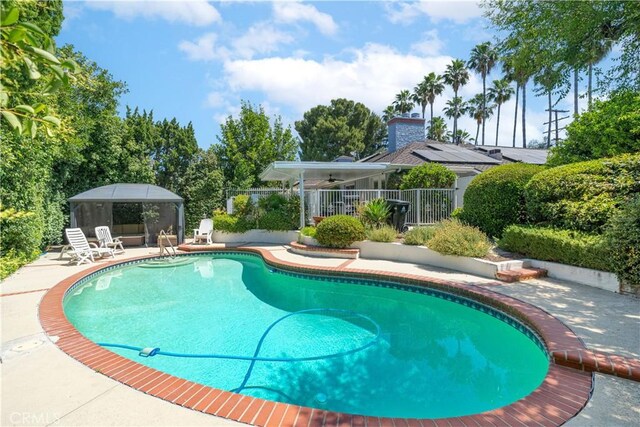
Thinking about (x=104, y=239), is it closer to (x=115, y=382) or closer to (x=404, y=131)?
(x=115, y=382)

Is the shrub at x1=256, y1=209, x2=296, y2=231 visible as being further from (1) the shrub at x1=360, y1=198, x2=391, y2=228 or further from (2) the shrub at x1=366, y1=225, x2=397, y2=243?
(2) the shrub at x1=366, y1=225, x2=397, y2=243

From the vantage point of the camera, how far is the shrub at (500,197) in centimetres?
990

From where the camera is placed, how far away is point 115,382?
361cm

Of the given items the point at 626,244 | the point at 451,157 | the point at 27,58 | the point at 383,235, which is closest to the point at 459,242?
the point at 383,235

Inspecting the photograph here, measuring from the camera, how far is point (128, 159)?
18.4 metres

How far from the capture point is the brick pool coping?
2.99m

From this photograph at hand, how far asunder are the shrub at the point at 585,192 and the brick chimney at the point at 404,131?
1257 cm

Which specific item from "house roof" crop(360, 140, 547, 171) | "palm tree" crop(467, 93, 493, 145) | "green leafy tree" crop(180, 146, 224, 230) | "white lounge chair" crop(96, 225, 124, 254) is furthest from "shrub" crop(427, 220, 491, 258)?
"palm tree" crop(467, 93, 493, 145)

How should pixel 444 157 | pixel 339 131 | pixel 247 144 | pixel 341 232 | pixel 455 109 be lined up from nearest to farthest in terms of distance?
1. pixel 341 232
2. pixel 444 157
3. pixel 247 144
4. pixel 339 131
5. pixel 455 109

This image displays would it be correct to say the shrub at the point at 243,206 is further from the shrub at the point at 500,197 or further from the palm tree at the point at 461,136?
the palm tree at the point at 461,136

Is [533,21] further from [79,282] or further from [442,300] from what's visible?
[79,282]

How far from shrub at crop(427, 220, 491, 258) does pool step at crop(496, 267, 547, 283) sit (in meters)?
1.01

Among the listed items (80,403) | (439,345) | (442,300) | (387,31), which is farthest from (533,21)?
(80,403)

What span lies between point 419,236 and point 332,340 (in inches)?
237
